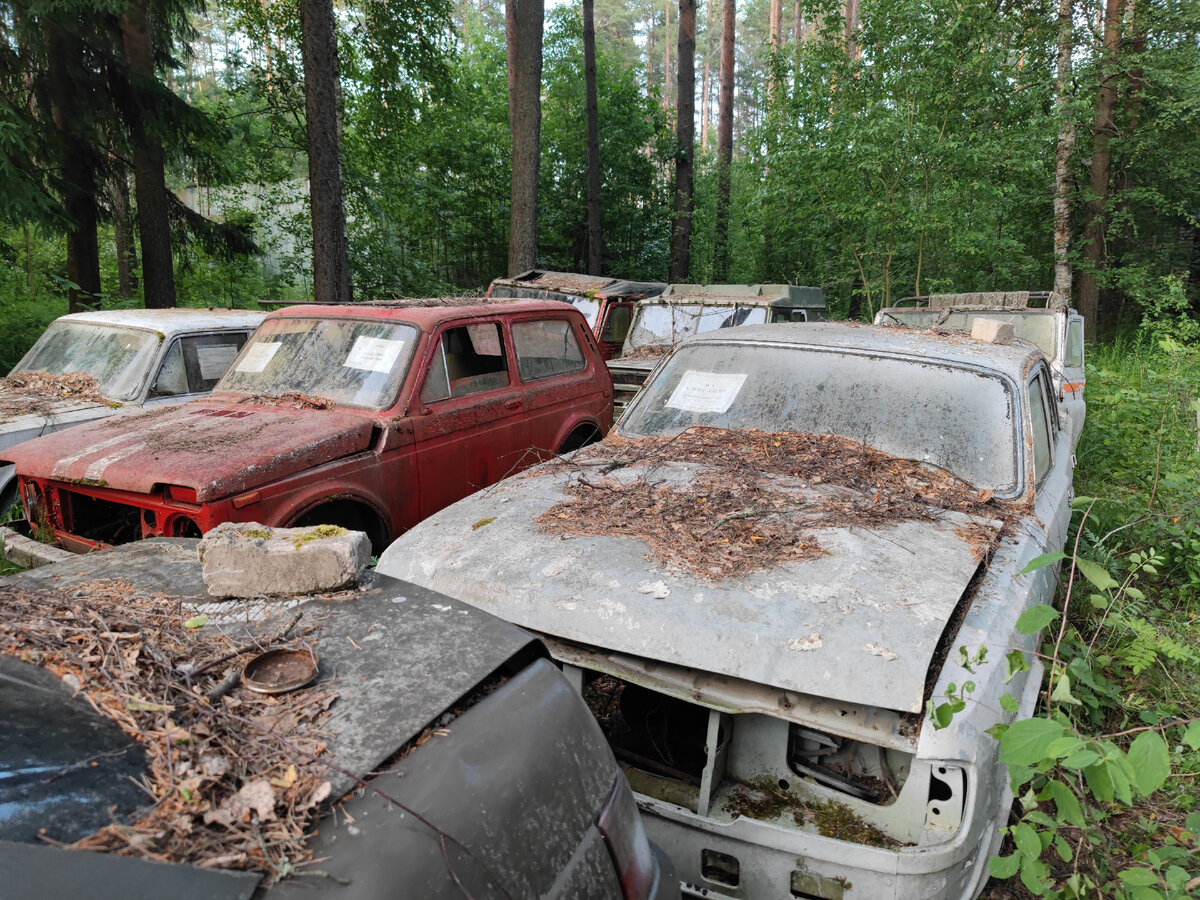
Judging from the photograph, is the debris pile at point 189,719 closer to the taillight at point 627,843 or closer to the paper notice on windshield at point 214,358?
the taillight at point 627,843

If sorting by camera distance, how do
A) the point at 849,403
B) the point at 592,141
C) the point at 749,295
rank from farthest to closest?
the point at 592,141 → the point at 749,295 → the point at 849,403

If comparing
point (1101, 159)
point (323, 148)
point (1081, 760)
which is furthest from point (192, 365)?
point (1101, 159)

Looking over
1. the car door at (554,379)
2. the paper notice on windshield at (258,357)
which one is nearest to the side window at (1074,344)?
the car door at (554,379)

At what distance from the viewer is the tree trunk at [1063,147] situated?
490 inches

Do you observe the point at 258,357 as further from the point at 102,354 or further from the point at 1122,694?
the point at 1122,694

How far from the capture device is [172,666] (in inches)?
64.9

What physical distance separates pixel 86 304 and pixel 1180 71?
1866cm

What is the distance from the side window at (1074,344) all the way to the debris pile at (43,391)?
9156 mm

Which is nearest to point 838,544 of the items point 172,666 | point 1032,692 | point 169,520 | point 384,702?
point 1032,692

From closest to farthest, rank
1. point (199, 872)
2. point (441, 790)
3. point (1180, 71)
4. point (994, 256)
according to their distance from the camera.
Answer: point (199, 872) < point (441, 790) < point (1180, 71) < point (994, 256)

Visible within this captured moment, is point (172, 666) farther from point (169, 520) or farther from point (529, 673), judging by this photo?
point (169, 520)

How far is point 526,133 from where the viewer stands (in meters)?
13.0

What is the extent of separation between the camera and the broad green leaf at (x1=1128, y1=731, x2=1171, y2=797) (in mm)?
1707

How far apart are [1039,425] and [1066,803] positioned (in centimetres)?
257
